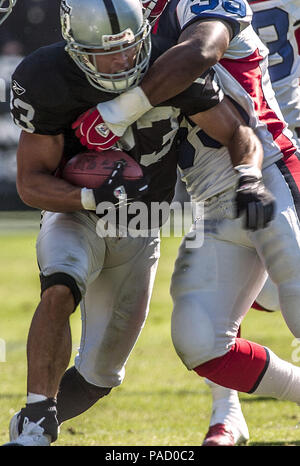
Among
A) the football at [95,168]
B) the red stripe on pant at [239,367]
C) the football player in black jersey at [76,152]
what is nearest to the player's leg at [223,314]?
the red stripe on pant at [239,367]

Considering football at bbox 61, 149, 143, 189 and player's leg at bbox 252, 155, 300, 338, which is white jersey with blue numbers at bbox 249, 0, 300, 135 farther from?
football at bbox 61, 149, 143, 189

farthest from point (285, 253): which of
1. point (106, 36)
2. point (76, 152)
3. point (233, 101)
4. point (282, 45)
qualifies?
point (282, 45)

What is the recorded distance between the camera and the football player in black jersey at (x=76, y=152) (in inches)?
107

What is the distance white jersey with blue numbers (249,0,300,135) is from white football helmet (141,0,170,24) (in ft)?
3.14

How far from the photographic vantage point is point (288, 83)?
A: 156 inches

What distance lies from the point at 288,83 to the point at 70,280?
65.8 inches

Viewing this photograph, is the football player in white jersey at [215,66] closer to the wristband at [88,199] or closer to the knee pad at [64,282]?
the wristband at [88,199]

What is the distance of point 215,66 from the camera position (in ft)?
9.84

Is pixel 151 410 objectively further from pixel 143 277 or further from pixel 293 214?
pixel 293 214

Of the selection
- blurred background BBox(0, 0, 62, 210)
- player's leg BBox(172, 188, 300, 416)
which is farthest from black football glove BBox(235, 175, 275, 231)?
blurred background BBox(0, 0, 62, 210)

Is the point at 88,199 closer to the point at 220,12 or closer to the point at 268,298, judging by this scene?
the point at 220,12

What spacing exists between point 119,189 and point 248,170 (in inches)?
15.4

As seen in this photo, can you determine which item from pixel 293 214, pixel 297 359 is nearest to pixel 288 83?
pixel 293 214

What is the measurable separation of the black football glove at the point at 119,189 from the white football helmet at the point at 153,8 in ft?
1.85
